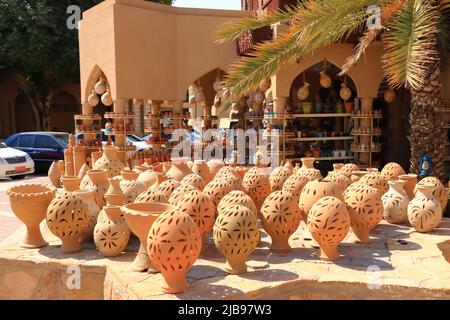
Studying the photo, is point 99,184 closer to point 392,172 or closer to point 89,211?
point 89,211

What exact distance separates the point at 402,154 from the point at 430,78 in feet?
16.1

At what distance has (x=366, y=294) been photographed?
368 cm

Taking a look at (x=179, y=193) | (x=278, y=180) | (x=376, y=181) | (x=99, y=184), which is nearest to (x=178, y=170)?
(x=99, y=184)

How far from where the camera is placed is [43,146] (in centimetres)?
1343

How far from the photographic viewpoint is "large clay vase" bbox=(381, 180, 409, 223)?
549 centimetres

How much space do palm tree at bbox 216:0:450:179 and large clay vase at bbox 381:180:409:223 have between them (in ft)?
4.24

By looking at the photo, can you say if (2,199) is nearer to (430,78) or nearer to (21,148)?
(21,148)

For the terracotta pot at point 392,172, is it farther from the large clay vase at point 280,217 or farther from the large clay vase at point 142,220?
the large clay vase at point 142,220

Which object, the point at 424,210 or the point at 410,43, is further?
the point at 410,43

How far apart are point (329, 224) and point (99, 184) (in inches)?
118

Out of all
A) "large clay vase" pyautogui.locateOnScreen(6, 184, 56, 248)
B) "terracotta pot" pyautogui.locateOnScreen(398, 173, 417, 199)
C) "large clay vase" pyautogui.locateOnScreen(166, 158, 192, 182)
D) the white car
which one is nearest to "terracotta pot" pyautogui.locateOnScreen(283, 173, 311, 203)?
"terracotta pot" pyautogui.locateOnScreen(398, 173, 417, 199)

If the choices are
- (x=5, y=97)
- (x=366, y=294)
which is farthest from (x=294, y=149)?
(x=5, y=97)

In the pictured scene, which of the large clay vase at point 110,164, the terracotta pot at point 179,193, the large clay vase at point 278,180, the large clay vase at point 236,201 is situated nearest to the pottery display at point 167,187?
the terracotta pot at point 179,193

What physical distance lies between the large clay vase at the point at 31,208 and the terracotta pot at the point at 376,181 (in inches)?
150
